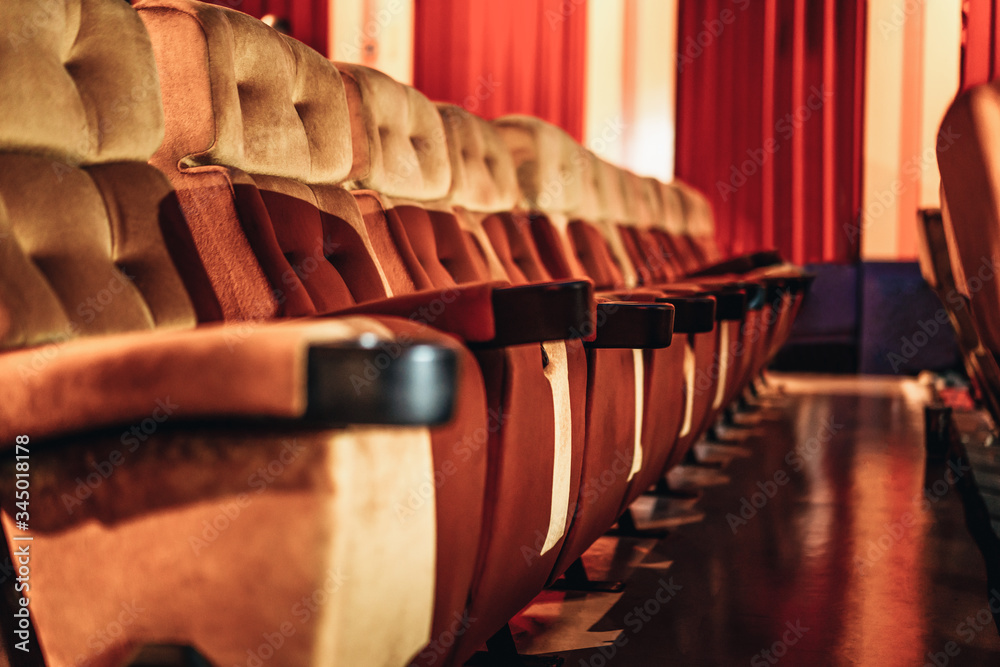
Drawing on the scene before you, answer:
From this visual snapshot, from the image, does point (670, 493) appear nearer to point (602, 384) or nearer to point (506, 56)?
point (602, 384)

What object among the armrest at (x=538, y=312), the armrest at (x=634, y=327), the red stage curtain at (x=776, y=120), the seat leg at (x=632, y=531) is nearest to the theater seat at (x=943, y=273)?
the seat leg at (x=632, y=531)

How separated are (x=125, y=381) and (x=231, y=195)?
0.51 m

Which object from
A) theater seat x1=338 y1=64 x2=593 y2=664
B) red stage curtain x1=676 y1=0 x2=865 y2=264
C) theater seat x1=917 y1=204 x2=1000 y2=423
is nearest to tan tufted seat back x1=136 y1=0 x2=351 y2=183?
theater seat x1=338 y1=64 x2=593 y2=664

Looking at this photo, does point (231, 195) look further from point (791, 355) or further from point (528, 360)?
point (791, 355)

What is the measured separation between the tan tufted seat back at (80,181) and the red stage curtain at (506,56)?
378 centimetres

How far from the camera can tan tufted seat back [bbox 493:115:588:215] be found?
6.53 feet

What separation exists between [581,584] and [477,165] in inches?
32.1

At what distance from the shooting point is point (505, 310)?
21.2 inches

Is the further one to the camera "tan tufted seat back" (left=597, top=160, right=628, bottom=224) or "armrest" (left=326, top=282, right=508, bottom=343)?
"tan tufted seat back" (left=597, top=160, right=628, bottom=224)

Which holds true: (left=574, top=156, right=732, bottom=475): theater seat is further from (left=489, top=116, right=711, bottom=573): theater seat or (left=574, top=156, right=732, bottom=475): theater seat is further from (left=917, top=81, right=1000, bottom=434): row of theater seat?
(left=917, top=81, right=1000, bottom=434): row of theater seat

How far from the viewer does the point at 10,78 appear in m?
0.59

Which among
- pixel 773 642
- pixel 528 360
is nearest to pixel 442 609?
pixel 528 360

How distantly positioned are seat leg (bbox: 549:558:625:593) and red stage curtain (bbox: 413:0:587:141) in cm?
347

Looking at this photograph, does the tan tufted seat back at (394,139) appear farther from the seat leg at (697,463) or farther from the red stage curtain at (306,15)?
the red stage curtain at (306,15)
